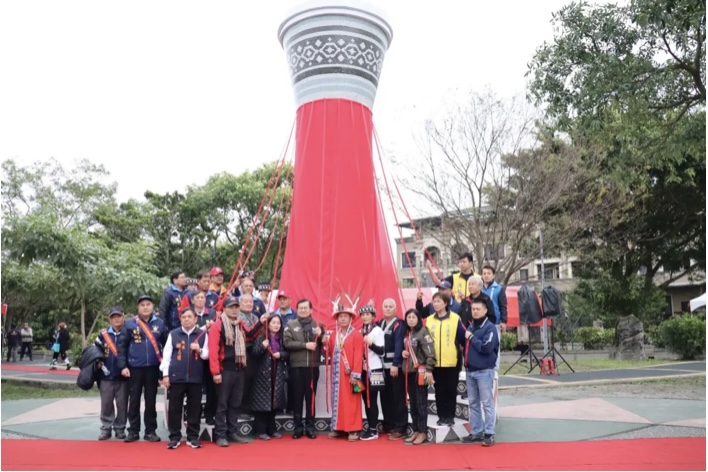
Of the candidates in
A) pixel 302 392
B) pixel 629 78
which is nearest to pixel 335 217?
pixel 302 392

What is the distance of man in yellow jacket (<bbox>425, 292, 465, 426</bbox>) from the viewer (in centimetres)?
580

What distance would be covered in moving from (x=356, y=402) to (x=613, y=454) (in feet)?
7.56

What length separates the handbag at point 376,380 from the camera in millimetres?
6148

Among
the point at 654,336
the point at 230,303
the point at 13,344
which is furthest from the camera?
the point at 13,344

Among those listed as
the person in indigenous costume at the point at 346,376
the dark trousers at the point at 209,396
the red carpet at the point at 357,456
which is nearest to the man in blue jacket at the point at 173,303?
the dark trousers at the point at 209,396

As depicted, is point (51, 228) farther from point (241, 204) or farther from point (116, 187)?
point (116, 187)

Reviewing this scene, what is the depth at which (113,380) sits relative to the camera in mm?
6203

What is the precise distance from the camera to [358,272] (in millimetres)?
7480

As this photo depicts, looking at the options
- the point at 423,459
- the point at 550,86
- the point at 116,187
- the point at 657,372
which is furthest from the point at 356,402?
the point at 116,187

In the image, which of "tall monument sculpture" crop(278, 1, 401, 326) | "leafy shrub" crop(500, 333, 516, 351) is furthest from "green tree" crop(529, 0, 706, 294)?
"leafy shrub" crop(500, 333, 516, 351)

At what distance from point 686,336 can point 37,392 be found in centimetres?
1582

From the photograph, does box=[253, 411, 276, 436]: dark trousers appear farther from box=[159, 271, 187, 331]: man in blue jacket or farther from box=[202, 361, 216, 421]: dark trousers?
box=[159, 271, 187, 331]: man in blue jacket

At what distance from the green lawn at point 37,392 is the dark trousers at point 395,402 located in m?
6.24

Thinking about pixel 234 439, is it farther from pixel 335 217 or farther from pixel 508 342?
pixel 508 342
